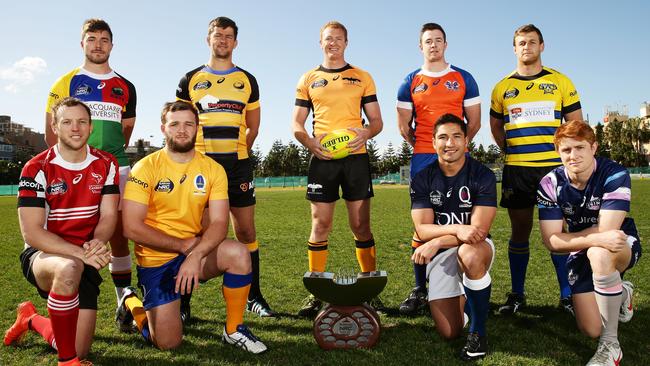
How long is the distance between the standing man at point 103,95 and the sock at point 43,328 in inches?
28.9

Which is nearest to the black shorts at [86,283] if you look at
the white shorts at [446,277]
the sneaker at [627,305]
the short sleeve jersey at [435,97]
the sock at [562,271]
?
the white shorts at [446,277]

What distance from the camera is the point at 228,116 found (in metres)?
4.35

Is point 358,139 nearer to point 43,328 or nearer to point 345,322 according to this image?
point 345,322

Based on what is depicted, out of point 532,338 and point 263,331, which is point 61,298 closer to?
point 263,331

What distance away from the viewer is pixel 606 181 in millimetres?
3186

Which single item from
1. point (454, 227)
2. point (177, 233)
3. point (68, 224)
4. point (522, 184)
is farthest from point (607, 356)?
point (68, 224)

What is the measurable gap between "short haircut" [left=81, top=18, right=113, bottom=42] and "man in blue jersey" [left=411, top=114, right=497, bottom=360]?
116 inches

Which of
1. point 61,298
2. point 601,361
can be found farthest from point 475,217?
point 61,298

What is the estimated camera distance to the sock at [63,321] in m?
2.88

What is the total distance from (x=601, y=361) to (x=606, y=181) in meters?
1.17

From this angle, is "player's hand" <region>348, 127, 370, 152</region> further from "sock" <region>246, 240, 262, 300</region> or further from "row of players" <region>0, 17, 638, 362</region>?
"sock" <region>246, 240, 262, 300</region>

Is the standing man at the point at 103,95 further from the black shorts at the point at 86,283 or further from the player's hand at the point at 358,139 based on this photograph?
→ the player's hand at the point at 358,139

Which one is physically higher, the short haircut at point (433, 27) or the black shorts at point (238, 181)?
Result: the short haircut at point (433, 27)

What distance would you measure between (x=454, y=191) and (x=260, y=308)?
2.01m
